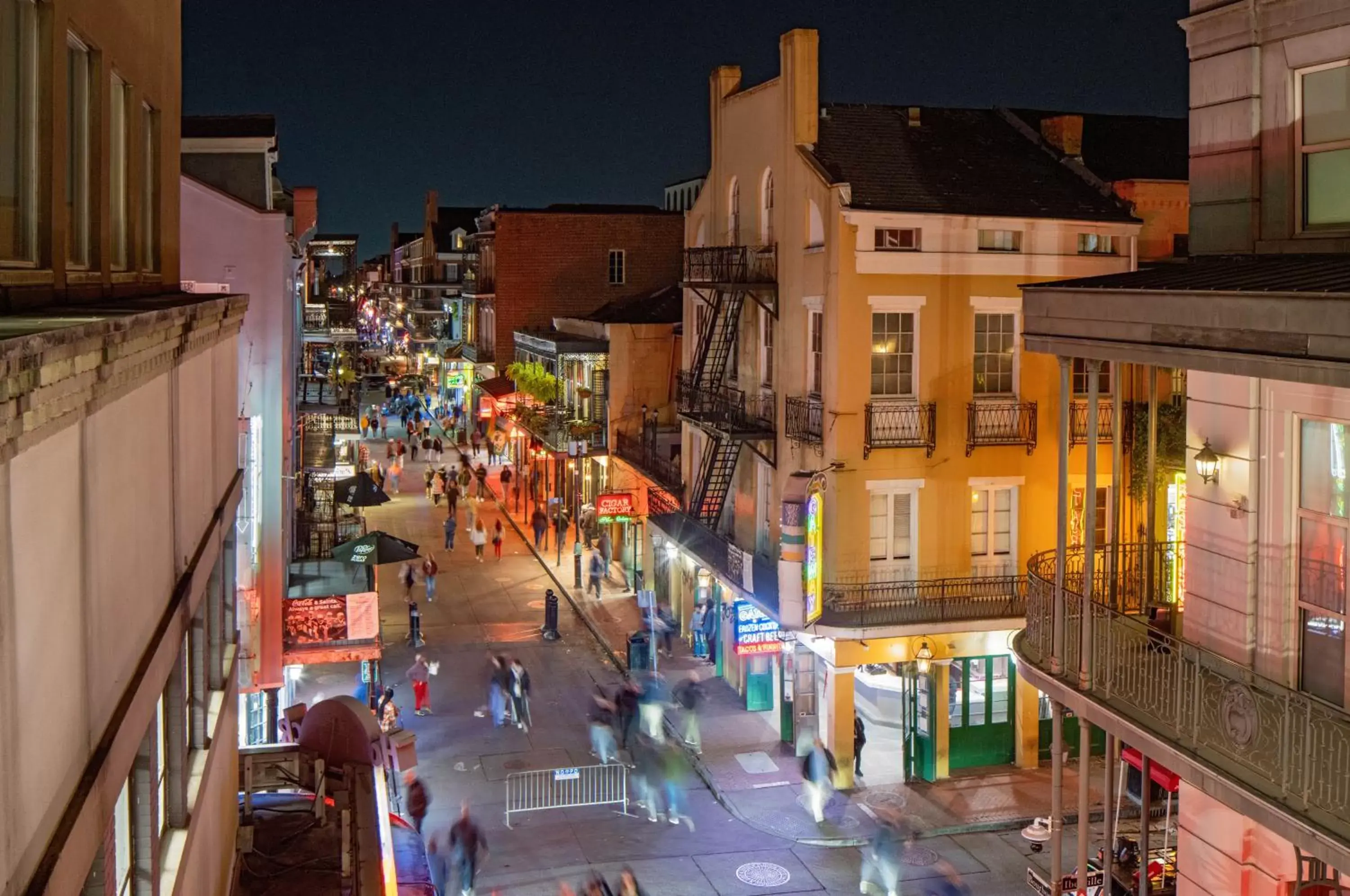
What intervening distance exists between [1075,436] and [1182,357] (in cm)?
→ 1370

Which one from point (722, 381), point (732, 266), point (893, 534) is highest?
point (732, 266)

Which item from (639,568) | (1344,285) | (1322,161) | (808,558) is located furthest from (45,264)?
(639,568)

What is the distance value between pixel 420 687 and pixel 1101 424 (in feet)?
46.8

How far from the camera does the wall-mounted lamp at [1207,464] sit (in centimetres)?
1095

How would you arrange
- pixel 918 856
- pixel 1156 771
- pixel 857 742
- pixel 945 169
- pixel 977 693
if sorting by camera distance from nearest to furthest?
pixel 1156 771
pixel 918 856
pixel 857 742
pixel 977 693
pixel 945 169

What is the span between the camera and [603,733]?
24312mm

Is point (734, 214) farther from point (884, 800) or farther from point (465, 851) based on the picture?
point (465, 851)

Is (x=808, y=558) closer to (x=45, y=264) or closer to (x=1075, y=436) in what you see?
(x=1075, y=436)

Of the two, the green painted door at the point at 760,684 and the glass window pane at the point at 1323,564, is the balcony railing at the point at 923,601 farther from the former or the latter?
the glass window pane at the point at 1323,564

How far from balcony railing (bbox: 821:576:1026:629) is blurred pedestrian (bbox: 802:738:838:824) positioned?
7.56ft

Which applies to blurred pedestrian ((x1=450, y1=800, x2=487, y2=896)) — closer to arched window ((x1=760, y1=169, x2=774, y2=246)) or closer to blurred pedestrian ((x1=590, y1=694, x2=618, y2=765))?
blurred pedestrian ((x1=590, y1=694, x2=618, y2=765))

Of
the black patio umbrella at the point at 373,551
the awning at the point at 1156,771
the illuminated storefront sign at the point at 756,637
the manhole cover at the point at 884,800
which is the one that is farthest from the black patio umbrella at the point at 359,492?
the awning at the point at 1156,771

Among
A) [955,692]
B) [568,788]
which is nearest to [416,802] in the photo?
[568,788]

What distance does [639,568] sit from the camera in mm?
38344
